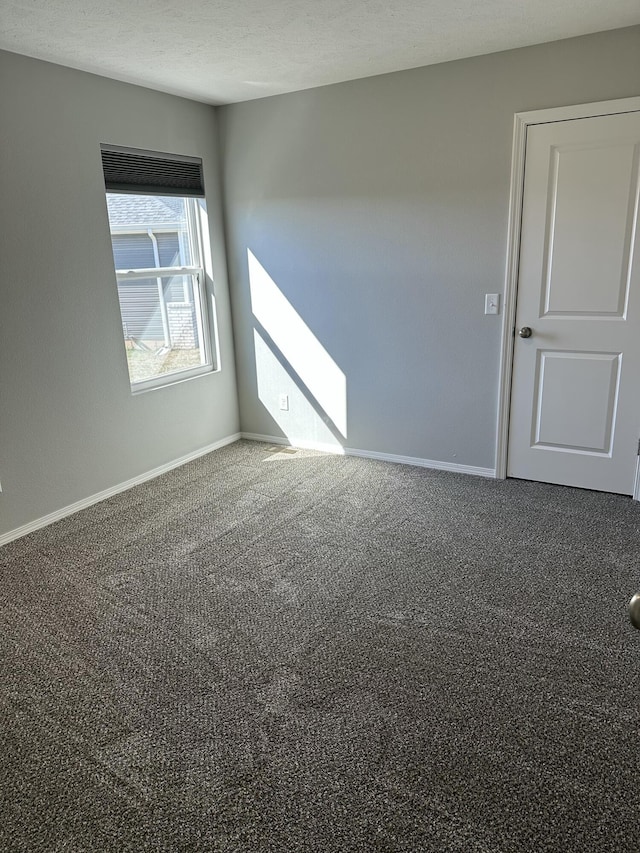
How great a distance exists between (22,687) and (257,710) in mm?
866

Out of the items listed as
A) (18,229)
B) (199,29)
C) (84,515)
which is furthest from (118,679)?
(199,29)

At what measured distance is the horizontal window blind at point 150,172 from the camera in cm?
356

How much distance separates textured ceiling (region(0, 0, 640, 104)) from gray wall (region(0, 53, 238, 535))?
219 millimetres

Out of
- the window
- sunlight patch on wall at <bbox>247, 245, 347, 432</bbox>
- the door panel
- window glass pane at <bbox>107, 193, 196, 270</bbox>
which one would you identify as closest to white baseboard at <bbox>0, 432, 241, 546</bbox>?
the window

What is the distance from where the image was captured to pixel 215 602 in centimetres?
260

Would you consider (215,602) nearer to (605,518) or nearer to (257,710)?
(257,710)

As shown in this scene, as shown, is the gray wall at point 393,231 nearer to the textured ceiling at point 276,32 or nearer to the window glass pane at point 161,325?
the textured ceiling at point 276,32

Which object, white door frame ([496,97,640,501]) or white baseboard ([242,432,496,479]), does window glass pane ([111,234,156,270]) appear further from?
white door frame ([496,97,640,501])

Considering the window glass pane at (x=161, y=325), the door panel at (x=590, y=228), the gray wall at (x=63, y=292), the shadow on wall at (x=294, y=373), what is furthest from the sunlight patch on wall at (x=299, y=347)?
the door panel at (x=590, y=228)

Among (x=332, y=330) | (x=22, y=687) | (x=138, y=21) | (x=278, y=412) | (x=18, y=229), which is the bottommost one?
(x=22, y=687)

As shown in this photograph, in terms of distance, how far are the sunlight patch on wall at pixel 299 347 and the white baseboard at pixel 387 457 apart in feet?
0.41

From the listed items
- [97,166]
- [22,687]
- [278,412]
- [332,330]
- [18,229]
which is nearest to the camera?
[22,687]

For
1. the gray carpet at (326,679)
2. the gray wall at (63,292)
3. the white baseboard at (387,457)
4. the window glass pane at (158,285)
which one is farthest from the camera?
the white baseboard at (387,457)

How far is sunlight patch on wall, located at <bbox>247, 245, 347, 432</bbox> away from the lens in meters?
4.30
